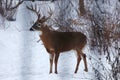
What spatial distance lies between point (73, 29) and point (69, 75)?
9.54ft

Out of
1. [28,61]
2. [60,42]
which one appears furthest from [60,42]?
[28,61]

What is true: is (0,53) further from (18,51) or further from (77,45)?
(77,45)

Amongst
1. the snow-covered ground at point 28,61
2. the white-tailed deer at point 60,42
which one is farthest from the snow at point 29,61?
the white-tailed deer at point 60,42

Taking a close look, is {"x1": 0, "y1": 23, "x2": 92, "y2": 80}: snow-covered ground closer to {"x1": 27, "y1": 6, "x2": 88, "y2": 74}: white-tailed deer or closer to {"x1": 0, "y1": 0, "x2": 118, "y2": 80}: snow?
{"x1": 0, "y1": 0, "x2": 118, "y2": 80}: snow

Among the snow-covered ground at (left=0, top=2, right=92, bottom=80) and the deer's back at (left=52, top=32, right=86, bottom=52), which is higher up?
the deer's back at (left=52, top=32, right=86, bottom=52)

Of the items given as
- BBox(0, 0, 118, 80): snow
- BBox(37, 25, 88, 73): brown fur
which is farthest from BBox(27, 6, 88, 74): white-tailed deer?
BBox(0, 0, 118, 80): snow

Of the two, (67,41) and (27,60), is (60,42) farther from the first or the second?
(27,60)

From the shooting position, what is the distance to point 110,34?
25.0ft

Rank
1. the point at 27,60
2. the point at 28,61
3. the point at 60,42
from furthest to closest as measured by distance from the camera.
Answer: the point at 27,60 → the point at 28,61 → the point at 60,42

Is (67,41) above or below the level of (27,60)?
above

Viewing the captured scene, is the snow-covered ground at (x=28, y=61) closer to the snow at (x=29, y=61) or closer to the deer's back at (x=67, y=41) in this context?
the snow at (x=29, y=61)

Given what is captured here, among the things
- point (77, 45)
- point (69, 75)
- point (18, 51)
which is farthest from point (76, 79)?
point (18, 51)

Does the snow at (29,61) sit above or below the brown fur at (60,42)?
below

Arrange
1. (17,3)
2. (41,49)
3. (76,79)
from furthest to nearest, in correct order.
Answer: (17,3)
(41,49)
(76,79)
